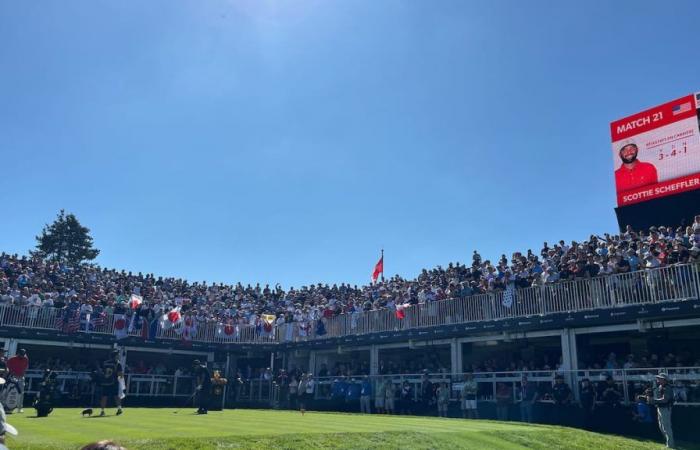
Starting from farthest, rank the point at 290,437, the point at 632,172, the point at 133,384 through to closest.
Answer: the point at 632,172 < the point at 133,384 < the point at 290,437

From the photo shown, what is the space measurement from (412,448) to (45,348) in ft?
91.9

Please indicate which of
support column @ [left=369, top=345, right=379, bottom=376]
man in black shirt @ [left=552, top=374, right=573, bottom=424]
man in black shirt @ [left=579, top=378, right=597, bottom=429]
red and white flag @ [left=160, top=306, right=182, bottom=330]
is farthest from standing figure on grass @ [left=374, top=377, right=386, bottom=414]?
red and white flag @ [left=160, top=306, right=182, bottom=330]

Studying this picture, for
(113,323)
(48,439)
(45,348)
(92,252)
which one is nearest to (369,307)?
(113,323)

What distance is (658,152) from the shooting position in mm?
33031

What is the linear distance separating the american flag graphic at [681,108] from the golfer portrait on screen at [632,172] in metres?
2.65

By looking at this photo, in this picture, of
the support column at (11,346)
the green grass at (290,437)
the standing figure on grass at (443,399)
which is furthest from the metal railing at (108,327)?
the green grass at (290,437)

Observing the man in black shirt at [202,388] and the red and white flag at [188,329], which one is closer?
the man in black shirt at [202,388]

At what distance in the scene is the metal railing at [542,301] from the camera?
19.6 metres

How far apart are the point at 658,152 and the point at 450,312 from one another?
50.0 ft

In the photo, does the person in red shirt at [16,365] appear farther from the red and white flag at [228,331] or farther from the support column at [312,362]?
the support column at [312,362]

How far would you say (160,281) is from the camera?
137ft

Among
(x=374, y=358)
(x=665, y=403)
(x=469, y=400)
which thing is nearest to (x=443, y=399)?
(x=469, y=400)

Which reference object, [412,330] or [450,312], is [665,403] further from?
[412,330]

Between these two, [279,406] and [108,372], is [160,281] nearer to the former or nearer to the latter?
[279,406]
